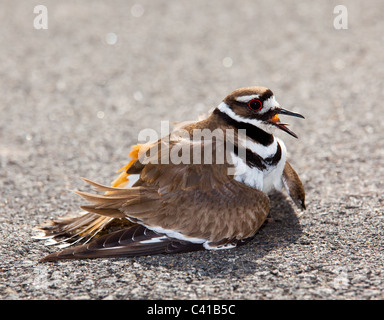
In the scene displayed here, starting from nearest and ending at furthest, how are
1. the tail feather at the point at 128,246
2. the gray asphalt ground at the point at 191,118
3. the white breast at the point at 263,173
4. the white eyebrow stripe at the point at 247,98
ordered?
the gray asphalt ground at the point at 191,118, the tail feather at the point at 128,246, the white breast at the point at 263,173, the white eyebrow stripe at the point at 247,98

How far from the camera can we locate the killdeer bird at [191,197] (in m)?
4.54

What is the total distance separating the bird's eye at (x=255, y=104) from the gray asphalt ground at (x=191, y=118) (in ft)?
3.60

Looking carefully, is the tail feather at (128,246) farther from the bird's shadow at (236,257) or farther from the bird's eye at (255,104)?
the bird's eye at (255,104)

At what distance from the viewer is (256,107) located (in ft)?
16.3

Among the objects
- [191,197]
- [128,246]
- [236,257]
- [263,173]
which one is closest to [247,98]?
[263,173]

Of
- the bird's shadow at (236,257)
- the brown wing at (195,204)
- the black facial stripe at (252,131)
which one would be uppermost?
the black facial stripe at (252,131)

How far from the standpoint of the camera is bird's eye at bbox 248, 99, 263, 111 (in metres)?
4.93

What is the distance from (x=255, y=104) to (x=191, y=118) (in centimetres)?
303

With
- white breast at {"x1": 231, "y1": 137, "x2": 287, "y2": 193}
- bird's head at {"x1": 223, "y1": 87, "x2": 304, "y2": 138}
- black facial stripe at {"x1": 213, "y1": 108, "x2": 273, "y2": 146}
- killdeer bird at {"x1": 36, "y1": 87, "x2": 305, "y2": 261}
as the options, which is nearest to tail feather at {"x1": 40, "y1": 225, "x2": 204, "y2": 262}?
killdeer bird at {"x1": 36, "y1": 87, "x2": 305, "y2": 261}

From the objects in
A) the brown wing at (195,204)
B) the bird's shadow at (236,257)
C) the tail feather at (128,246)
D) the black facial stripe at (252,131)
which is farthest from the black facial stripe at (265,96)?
the tail feather at (128,246)

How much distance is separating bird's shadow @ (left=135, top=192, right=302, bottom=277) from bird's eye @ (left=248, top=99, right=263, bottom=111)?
108cm

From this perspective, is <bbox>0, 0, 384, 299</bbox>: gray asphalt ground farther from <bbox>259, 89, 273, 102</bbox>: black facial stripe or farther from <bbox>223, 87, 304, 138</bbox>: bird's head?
<bbox>259, 89, 273, 102</bbox>: black facial stripe

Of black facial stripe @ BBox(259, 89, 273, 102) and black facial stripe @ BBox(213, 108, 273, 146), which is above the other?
black facial stripe @ BBox(259, 89, 273, 102)

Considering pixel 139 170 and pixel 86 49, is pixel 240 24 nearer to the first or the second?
pixel 86 49
